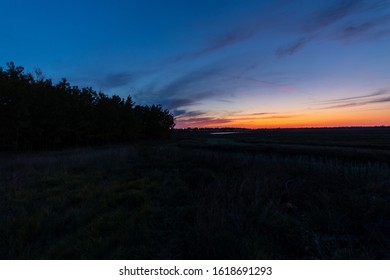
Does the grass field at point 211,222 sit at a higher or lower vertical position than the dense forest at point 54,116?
lower

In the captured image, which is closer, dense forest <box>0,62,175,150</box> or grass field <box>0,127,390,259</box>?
grass field <box>0,127,390,259</box>

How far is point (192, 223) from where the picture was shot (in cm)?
634

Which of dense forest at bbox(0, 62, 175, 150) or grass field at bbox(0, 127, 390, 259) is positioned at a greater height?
dense forest at bbox(0, 62, 175, 150)

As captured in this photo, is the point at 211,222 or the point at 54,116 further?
the point at 54,116

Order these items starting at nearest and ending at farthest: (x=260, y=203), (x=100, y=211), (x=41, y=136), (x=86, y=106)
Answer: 1. (x=260, y=203)
2. (x=100, y=211)
3. (x=41, y=136)
4. (x=86, y=106)

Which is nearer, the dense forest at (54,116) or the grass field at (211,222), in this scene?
the grass field at (211,222)

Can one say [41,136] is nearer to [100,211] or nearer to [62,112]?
[62,112]

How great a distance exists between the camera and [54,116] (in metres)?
39.8

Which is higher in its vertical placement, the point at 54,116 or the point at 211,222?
the point at 54,116

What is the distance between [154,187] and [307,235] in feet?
21.2

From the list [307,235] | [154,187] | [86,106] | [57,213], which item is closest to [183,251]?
[307,235]

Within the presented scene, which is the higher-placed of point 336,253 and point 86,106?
point 86,106

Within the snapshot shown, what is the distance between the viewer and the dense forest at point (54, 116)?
33.5m

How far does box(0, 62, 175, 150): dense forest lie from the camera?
33531 millimetres
